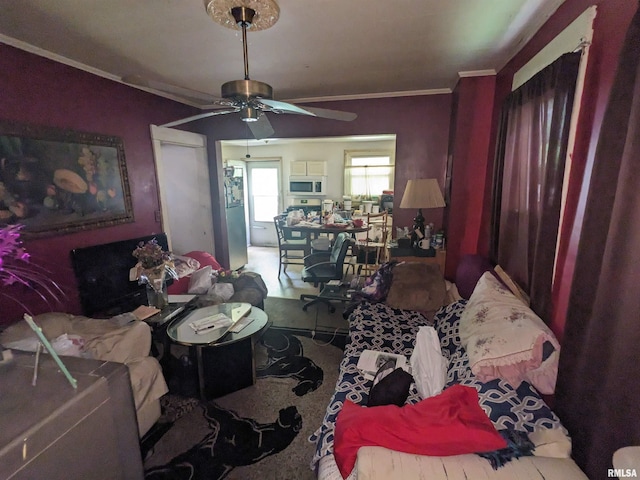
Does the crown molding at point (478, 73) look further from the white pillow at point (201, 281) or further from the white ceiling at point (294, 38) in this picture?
the white pillow at point (201, 281)

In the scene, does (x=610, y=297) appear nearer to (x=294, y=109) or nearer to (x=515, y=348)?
(x=515, y=348)

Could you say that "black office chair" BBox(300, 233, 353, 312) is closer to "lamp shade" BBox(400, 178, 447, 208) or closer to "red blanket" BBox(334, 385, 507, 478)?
"lamp shade" BBox(400, 178, 447, 208)

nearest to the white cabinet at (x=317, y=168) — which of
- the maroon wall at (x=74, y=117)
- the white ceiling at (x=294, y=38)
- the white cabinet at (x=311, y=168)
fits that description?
the white cabinet at (x=311, y=168)

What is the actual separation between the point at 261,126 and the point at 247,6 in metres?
0.78

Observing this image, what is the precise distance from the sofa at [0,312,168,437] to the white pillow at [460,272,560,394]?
1.83 m

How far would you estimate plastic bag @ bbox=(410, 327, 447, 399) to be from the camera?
60.1 inches

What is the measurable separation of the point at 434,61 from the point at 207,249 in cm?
358

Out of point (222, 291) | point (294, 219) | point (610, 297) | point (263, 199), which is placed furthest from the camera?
point (263, 199)

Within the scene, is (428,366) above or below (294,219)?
below

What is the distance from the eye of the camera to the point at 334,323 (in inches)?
129

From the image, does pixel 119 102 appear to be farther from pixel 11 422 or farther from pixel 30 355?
pixel 11 422

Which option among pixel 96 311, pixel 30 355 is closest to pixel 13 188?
pixel 96 311

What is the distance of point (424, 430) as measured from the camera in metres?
1.02

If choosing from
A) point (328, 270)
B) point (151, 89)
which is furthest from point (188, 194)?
point (328, 270)
